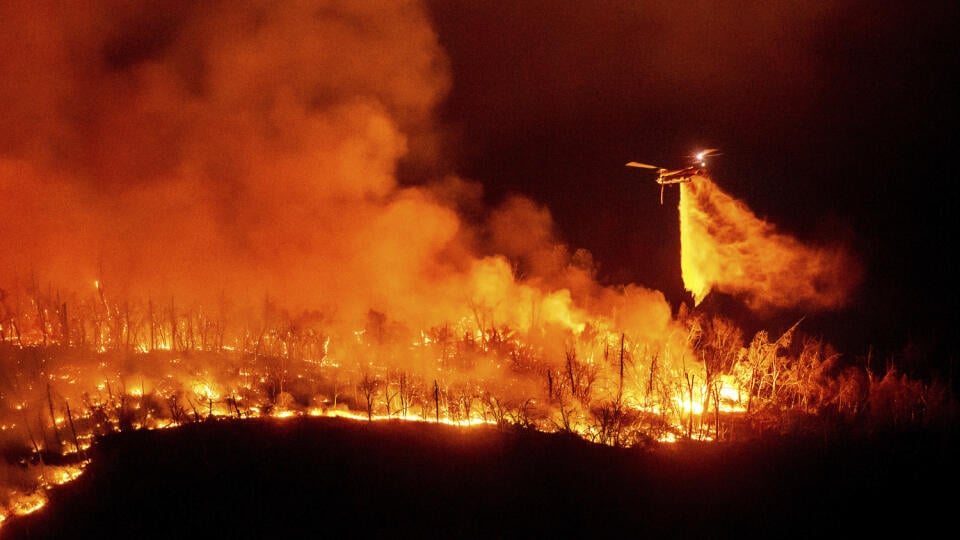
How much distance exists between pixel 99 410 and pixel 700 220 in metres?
13.1

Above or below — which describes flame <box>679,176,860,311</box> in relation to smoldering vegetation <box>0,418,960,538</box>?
above

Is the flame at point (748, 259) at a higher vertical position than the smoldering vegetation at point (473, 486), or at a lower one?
higher

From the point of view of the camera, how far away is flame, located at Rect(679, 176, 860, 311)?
17141mm

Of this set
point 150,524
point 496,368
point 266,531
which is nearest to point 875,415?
point 496,368

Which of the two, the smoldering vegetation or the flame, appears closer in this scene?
the smoldering vegetation

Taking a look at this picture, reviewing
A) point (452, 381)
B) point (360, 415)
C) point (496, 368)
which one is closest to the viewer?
point (360, 415)

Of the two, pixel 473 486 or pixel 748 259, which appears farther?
pixel 748 259

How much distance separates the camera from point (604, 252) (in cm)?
2245

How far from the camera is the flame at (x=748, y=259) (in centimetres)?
1714

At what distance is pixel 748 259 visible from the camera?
17312mm

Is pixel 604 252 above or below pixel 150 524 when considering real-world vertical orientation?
above

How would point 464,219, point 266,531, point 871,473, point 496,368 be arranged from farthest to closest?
point 464,219, point 496,368, point 871,473, point 266,531

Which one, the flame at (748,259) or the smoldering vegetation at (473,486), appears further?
the flame at (748,259)

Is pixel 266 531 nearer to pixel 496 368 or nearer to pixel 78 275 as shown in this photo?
pixel 496 368
